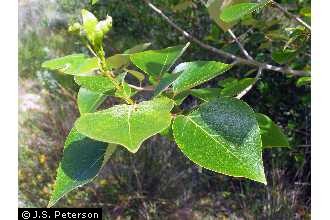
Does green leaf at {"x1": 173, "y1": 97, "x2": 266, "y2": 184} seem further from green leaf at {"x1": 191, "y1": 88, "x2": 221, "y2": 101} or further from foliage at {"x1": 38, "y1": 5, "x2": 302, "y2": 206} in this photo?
green leaf at {"x1": 191, "y1": 88, "x2": 221, "y2": 101}

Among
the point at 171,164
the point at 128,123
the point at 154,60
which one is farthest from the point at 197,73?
the point at 171,164

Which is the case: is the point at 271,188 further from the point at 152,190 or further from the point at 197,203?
the point at 152,190

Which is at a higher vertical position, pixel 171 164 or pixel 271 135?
pixel 271 135

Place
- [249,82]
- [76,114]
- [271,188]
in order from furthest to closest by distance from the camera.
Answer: [76,114]
[271,188]
[249,82]

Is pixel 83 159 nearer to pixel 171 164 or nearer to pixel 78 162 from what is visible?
pixel 78 162

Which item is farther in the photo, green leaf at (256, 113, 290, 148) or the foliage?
green leaf at (256, 113, 290, 148)

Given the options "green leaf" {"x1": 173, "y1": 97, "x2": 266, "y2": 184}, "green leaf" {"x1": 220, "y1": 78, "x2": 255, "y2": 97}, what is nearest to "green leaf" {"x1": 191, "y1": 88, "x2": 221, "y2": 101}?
"green leaf" {"x1": 220, "y1": 78, "x2": 255, "y2": 97}
